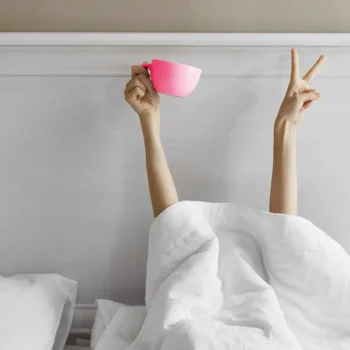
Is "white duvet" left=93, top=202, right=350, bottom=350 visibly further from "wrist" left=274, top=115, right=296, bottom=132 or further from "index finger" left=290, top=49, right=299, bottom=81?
"index finger" left=290, top=49, right=299, bottom=81

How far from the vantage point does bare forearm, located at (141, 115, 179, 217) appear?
1.45 m

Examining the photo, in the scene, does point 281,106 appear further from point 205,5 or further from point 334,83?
point 205,5

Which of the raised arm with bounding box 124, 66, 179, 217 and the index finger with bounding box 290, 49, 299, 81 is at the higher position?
the index finger with bounding box 290, 49, 299, 81

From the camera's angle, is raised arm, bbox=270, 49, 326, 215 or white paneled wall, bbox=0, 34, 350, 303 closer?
raised arm, bbox=270, 49, 326, 215

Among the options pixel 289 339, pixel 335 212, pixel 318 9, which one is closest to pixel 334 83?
pixel 318 9

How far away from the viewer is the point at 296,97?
1.45 m

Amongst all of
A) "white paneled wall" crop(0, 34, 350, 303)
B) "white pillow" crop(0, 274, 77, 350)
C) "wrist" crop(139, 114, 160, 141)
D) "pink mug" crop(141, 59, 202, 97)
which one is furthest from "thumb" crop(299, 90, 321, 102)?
"white pillow" crop(0, 274, 77, 350)

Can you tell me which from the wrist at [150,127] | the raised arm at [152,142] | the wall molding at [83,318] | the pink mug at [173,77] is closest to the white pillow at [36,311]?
the wall molding at [83,318]

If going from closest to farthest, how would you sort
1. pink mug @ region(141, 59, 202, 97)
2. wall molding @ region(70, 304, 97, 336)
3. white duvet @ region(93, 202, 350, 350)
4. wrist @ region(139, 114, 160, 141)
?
white duvet @ region(93, 202, 350, 350)
pink mug @ region(141, 59, 202, 97)
wrist @ region(139, 114, 160, 141)
wall molding @ region(70, 304, 97, 336)

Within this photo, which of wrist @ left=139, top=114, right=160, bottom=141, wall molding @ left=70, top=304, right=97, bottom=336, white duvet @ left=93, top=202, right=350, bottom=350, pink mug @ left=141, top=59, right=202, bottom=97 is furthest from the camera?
wall molding @ left=70, top=304, right=97, bottom=336

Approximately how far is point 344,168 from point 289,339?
0.64m

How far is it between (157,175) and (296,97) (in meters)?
→ 0.41

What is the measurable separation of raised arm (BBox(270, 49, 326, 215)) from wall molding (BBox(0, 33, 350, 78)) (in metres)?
0.08

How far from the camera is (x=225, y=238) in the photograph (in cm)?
143
